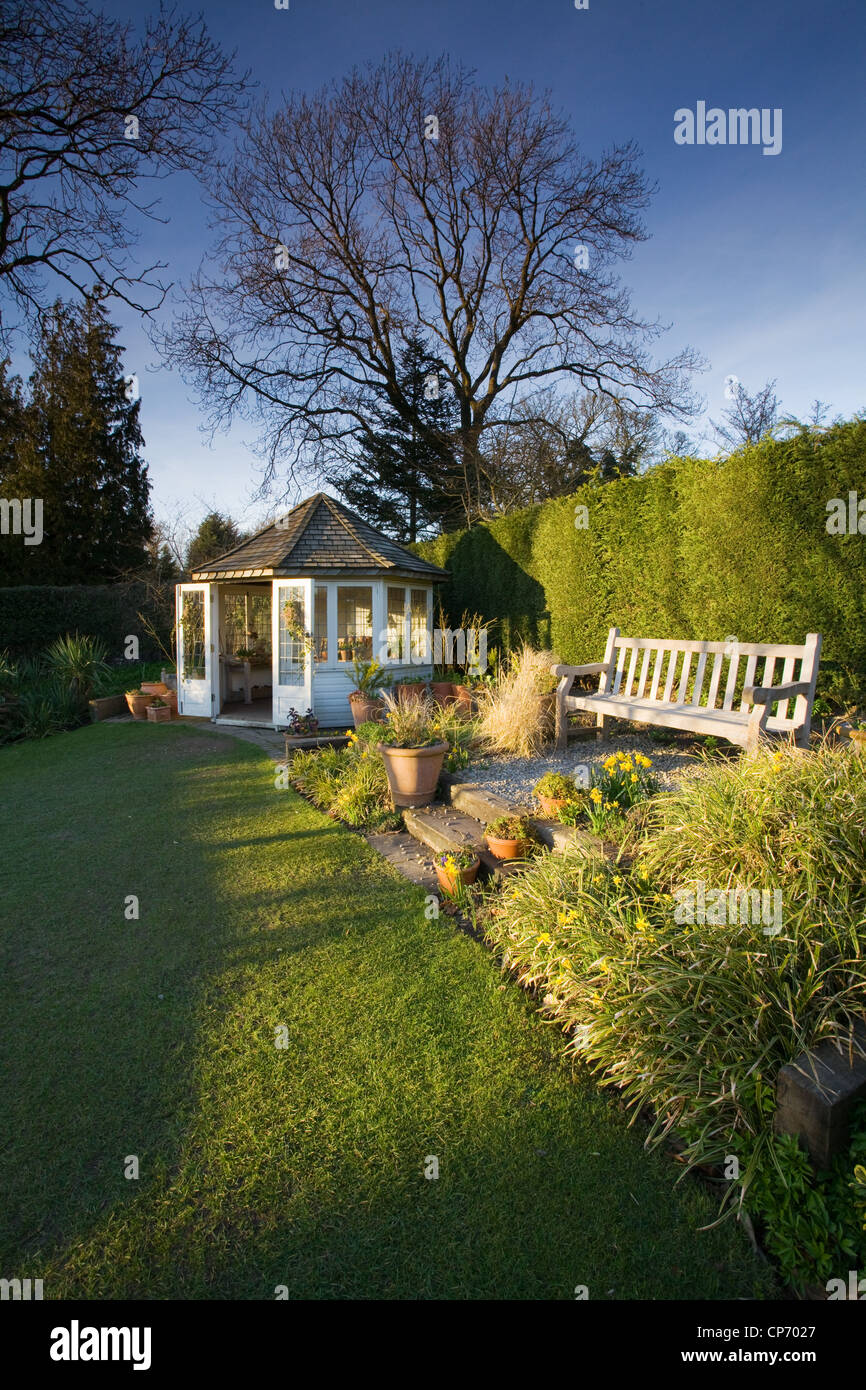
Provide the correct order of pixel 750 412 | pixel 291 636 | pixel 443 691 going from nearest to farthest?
1. pixel 443 691
2. pixel 291 636
3. pixel 750 412

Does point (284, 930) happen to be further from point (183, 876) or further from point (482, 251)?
point (482, 251)

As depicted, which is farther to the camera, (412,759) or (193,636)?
(193,636)

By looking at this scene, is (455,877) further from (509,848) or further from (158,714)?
(158,714)

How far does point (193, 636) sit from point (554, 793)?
8.60m

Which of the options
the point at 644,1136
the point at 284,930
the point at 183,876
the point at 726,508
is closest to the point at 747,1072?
the point at 644,1136

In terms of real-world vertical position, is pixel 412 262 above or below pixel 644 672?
above

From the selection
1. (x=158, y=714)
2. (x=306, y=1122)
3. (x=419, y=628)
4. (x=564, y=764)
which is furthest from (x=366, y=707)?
(x=306, y=1122)

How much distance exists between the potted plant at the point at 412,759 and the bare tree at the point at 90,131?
11.3m

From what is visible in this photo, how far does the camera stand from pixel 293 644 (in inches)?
383

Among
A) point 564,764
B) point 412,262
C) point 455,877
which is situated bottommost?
point 455,877

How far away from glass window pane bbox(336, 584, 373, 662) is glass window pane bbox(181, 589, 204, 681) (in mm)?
2651

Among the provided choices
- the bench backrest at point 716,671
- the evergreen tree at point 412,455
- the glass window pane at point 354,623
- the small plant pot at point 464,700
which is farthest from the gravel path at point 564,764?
the evergreen tree at point 412,455

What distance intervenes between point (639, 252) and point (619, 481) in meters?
11.1

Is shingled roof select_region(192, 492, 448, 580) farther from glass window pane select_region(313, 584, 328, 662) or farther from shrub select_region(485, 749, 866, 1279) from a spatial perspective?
shrub select_region(485, 749, 866, 1279)
